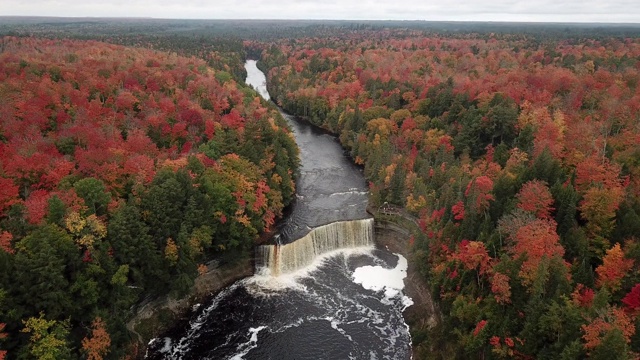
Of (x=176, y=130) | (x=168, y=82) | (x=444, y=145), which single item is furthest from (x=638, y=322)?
(x=168, y=82)

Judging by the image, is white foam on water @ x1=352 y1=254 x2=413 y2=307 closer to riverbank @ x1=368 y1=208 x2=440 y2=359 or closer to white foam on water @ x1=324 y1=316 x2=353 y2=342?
riverbank @ x1=368 y1=208 x2=440 y2=359

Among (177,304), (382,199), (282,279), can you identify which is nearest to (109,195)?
(177,304)

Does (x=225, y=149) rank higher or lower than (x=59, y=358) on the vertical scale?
higher

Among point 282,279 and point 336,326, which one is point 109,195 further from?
point 336,326

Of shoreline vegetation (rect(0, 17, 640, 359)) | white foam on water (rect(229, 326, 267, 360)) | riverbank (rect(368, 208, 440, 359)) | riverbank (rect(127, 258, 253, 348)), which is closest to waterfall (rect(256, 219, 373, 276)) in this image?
riverbank (rect(368, 208, 440, 359))

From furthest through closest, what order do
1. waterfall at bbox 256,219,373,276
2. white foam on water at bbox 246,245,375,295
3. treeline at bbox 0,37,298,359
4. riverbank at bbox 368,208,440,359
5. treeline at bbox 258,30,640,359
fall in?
waterfall at bbox 256,219,373,276, white foam on water at bbox 246,245,375,295, riverbank at bbox 368,208,440,359, treeline at bbox 0,37,298,359, treeline at bbox 258,30,640,359

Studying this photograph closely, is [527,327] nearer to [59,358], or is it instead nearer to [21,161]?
[59,358]
